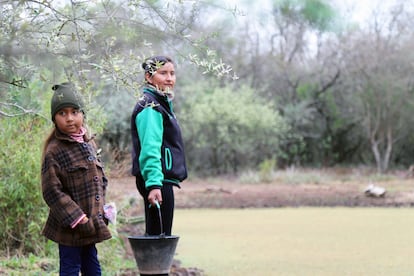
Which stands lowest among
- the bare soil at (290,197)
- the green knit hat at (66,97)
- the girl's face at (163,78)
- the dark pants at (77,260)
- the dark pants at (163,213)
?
the bare soil at (290,197)

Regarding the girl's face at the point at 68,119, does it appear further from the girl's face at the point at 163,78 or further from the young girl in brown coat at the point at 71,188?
the girl's face at the point at 163,78

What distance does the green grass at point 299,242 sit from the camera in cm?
561

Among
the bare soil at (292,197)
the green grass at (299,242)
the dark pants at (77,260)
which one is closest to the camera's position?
the dark pants at (77,260)

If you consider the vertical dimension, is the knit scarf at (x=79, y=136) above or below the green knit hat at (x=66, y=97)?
below

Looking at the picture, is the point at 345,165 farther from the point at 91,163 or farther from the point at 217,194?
the point at 91,163

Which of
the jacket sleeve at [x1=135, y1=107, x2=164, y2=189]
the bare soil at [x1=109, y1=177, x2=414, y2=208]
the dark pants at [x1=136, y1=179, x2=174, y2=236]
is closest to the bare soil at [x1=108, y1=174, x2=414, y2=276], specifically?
the bare soil at [x1=109, y1=177, x2=414, y2=208]

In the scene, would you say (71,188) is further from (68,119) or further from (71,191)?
(68,119)

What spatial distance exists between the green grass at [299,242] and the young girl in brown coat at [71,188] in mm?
2565

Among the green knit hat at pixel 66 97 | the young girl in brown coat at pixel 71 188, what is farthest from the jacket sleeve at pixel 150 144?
the green knit hat at pixel 66 97

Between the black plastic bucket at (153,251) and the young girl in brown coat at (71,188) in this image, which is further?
the black plastic bucket at (153,251)

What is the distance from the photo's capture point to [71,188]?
2.91m

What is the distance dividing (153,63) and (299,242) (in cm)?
478

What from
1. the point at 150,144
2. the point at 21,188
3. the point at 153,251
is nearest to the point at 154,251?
the point at 153,251

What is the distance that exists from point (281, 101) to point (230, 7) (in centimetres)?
2065
